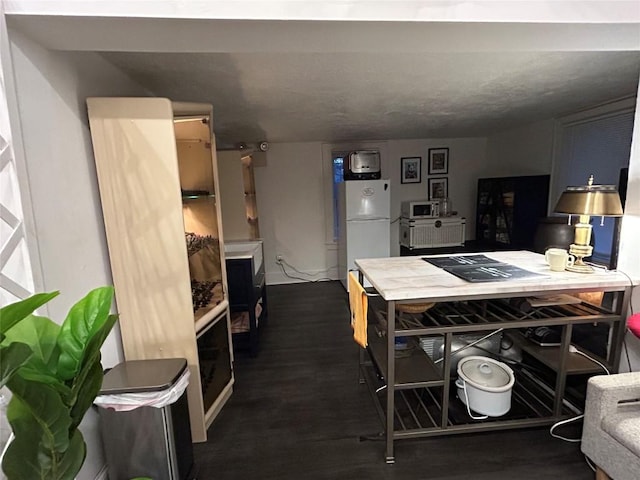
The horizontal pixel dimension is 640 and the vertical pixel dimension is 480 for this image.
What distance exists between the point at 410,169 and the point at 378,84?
3003mm

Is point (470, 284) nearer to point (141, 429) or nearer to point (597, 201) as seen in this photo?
point (597, 201)

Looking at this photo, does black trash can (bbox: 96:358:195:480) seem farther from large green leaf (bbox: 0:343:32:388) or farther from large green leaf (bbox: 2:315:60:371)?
large green leaf (bbox: 0:343:32:388)

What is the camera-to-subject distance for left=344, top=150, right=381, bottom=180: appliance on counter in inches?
165

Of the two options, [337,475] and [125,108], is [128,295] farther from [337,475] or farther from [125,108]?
[337,475]

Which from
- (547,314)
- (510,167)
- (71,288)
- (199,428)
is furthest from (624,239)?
(510,167)

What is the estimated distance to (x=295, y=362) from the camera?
8.35 feet

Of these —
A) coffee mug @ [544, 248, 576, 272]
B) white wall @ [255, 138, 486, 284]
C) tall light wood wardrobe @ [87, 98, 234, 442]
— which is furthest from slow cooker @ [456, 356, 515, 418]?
white wall @ [255, 138, 486, 284]

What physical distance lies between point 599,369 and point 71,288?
268 cm

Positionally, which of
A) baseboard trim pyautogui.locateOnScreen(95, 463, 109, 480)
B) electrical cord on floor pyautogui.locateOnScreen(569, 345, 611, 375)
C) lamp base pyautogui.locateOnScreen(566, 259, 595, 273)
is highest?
lamp base pyautogui.locateOnScreen(566, 259, 595, 273)

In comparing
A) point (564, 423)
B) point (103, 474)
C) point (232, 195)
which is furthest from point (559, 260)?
point (232, 195)

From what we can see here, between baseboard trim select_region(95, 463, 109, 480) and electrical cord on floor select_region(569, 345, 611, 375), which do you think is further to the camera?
electrical cord on floor select_region(569, 345, 611, 375)

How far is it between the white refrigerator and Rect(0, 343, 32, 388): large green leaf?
3.55 m

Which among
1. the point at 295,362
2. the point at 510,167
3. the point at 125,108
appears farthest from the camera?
the point at 510,167

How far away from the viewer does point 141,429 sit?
1.37m
